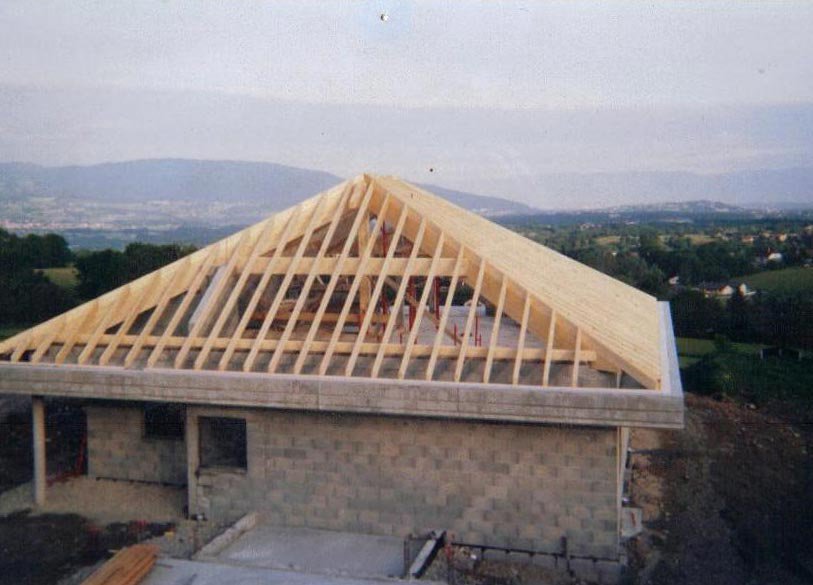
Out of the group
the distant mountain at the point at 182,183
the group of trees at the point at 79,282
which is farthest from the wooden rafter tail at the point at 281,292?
the distant mountain at the point at 182,183

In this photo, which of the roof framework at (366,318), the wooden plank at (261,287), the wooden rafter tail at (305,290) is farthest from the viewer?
the wooden plank at (261,287)

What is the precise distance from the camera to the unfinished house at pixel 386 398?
11930 mm

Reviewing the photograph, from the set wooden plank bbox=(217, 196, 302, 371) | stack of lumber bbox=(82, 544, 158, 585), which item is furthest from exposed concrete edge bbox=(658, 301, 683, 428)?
stack of lumber bbox=(82, 544, 158, 585)

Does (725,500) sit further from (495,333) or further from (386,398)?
(386,398)

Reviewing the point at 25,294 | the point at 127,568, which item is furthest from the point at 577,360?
the point at 25,294

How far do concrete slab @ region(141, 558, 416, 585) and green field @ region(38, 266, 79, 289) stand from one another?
144ft

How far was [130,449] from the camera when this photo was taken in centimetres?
1548

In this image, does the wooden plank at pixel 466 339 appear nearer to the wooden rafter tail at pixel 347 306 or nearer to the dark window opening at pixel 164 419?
the wooden rafter tail at pixel 347 306

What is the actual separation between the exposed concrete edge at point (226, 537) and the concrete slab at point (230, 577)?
1.80ft

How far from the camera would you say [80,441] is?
18688 mm

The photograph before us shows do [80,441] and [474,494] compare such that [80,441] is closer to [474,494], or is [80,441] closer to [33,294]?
[474,494]

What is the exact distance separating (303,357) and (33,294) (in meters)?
40.0

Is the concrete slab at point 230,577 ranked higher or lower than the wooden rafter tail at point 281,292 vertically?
lower

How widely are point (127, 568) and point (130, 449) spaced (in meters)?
5.37
